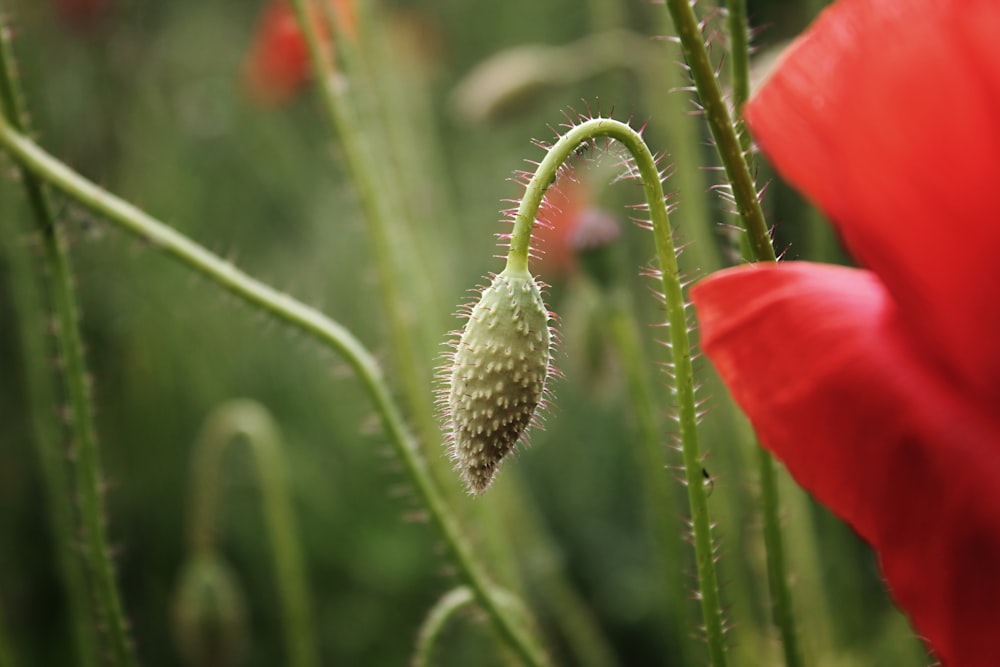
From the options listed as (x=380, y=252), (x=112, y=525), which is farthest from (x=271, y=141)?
(x=380, y=252)

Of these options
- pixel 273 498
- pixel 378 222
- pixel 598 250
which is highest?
pixel 378 222

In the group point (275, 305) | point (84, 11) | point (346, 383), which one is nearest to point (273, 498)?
point (275, 305)

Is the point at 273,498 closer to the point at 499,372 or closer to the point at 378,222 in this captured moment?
the point at 378,222

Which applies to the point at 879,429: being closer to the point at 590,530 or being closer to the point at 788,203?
the point at 788,203

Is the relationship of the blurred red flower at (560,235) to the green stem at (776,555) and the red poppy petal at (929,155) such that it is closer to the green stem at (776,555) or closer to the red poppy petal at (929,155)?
the green stem at (776,555)

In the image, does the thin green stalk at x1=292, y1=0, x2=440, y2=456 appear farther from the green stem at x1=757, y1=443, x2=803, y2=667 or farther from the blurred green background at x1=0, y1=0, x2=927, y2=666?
the green stem at x1=757, y1=443, x2=803, y2=667
